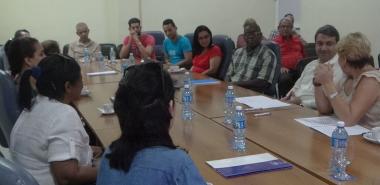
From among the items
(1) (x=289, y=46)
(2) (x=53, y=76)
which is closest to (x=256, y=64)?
(1) (x=289, y=46)

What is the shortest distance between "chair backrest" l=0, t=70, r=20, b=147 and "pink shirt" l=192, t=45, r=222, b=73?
8.07ft

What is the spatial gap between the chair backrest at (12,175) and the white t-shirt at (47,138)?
1.64 feet

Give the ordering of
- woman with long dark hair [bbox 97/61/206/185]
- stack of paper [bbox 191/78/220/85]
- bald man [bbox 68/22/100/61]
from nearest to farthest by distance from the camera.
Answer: woman with long dark hair [bbox 97/61/206/185] < stack of paper [bbox 191/78/220/85] < bald man [bbox 68/22/100/61]

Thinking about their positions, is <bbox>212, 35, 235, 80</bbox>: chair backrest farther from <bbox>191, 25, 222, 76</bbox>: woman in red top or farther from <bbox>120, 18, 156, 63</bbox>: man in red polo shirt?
<bbox>120, 18, 156, 63</bbox>: man in red polo shirt

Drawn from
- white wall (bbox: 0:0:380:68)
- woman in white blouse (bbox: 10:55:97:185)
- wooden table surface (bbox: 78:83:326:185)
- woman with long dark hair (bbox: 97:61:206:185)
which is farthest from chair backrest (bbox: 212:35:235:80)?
woman with long dark hair (bbox: 97:61:206:185)

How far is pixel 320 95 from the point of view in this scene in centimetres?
255

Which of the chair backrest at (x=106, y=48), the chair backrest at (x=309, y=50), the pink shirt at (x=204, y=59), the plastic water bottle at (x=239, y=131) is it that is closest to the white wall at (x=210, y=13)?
the chair backrest at (x=106, y=48)

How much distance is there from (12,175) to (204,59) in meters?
3.68

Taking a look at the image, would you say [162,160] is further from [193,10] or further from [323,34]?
[193,10]

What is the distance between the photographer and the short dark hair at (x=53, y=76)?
73.4 inches

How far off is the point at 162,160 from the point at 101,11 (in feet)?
19.8

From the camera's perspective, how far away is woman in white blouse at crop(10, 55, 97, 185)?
5.68 ft

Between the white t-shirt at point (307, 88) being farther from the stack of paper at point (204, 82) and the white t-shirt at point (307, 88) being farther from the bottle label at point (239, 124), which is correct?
the bottle label at point (239, 124)

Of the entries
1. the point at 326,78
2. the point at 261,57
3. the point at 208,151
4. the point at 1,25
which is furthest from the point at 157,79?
the point at 1,25
